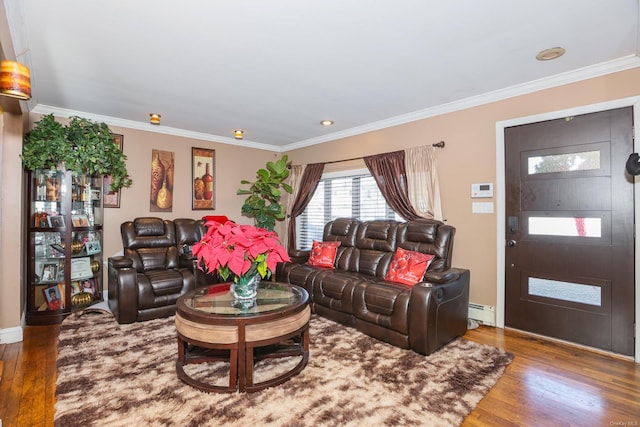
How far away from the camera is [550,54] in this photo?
264 cm

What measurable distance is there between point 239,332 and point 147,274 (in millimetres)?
2243

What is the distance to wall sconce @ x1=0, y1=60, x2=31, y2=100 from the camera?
1804mm

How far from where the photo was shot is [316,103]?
151 inches

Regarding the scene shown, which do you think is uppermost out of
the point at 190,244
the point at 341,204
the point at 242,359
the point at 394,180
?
the point at 394,180

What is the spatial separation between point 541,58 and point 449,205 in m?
1.73

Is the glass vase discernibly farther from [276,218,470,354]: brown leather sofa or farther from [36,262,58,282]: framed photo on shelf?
[36,262,58,282]: framed photo on shelf

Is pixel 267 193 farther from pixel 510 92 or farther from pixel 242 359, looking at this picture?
pixel 510 92

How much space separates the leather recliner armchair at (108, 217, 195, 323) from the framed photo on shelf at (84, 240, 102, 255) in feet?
1.25

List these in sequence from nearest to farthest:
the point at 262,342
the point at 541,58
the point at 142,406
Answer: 1. the point at 142,406
2. the point at 262,342
3. the point at 541,58

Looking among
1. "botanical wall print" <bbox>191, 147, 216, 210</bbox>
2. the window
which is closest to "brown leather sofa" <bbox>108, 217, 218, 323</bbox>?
"botanical wall print" <bbox>191, 147, 216, 210</bbox>

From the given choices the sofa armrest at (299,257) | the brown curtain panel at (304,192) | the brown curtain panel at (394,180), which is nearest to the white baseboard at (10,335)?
the sofa armrest at (299,257)

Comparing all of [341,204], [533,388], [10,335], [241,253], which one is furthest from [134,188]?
[533,388]

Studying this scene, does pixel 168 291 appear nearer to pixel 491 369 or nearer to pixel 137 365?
pixel 137 365

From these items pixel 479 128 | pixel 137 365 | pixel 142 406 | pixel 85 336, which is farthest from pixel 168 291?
pixel 479 128
